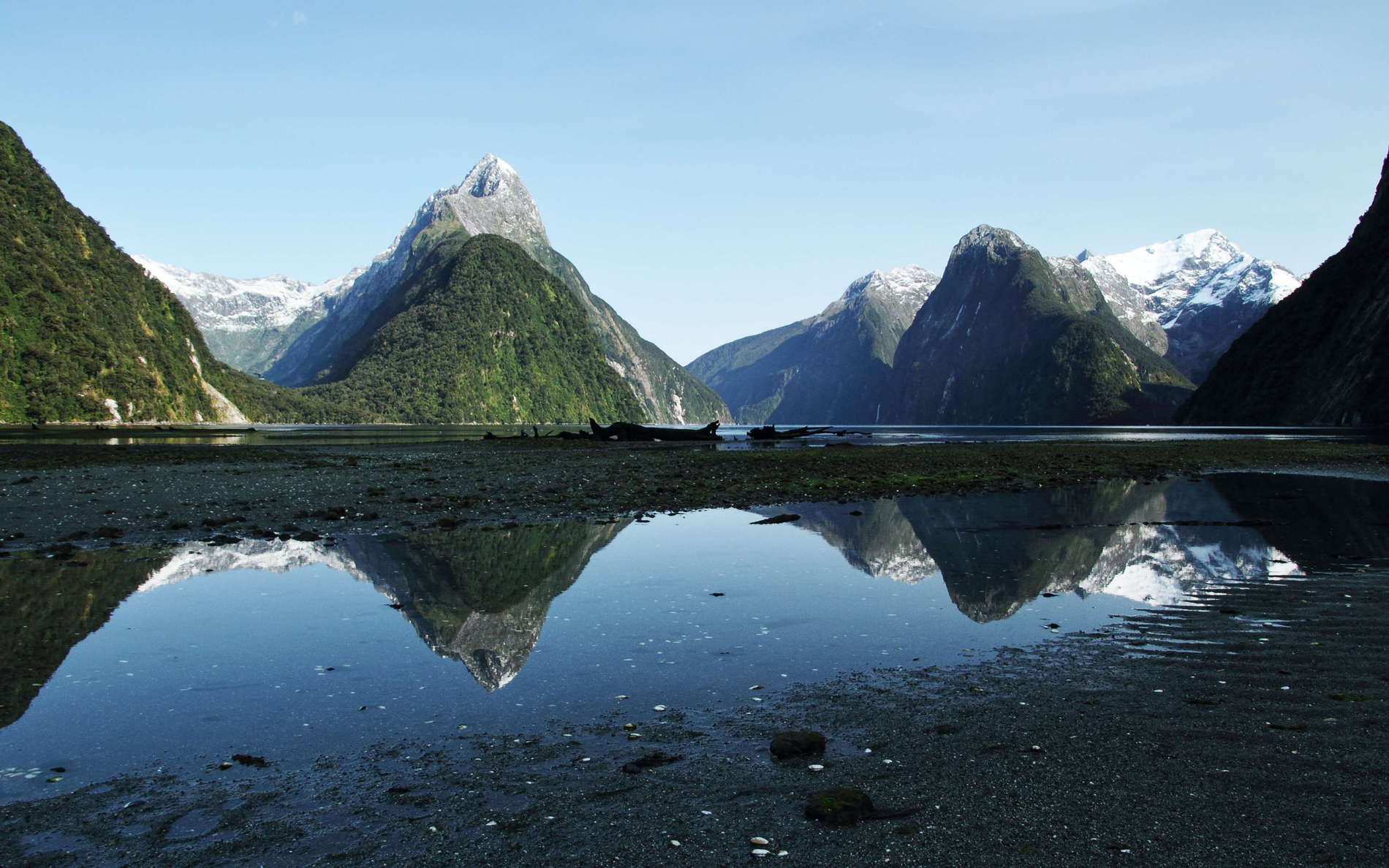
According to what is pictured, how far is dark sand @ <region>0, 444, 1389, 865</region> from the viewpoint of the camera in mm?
5836

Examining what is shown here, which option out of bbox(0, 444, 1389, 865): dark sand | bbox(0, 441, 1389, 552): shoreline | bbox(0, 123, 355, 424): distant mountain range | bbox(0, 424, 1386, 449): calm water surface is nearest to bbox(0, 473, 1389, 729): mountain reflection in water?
bbox(0, 444, 1389, 865): dark sand

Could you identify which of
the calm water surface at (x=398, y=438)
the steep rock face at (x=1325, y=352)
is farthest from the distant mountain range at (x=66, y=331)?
the steep rock face at (x=1325, y=352)

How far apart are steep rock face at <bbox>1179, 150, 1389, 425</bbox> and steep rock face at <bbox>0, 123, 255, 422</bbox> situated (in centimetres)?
22442

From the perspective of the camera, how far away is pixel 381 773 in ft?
23.9

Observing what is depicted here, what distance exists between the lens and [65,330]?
159 m

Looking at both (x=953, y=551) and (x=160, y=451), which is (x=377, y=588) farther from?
(x=160, y=451)

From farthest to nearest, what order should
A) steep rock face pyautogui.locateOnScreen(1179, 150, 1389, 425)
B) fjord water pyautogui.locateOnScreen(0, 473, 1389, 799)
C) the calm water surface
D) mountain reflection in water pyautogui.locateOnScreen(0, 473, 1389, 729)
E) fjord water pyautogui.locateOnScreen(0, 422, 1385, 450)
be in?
steep rock face pyautogui.locateOnScreen(1179, 150, 1389, 425), the calm water surface, fjord water pyautogui.locateOnScreen(0, 422, 1385, 450), mountain reflection in water pyautogui.locateOnScreen(0, 473, 1389, 729), fjord water pyautogui.locateOnScreen(0, 473, 1389, 799)

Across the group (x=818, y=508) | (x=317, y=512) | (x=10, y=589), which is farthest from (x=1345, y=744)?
(x=317, y=512)

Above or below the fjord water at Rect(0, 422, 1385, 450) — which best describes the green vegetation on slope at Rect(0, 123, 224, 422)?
above

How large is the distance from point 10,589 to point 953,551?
1882 cm

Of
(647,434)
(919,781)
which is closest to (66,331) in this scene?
(647,434)

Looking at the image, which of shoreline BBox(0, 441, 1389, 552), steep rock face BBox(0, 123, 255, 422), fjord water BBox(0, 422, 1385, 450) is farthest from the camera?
steep rock face BBox(0, 123, 255, 422)

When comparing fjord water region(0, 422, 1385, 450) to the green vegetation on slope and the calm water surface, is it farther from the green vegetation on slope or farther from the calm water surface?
the green vegetation on slope

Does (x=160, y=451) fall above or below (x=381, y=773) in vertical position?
above
